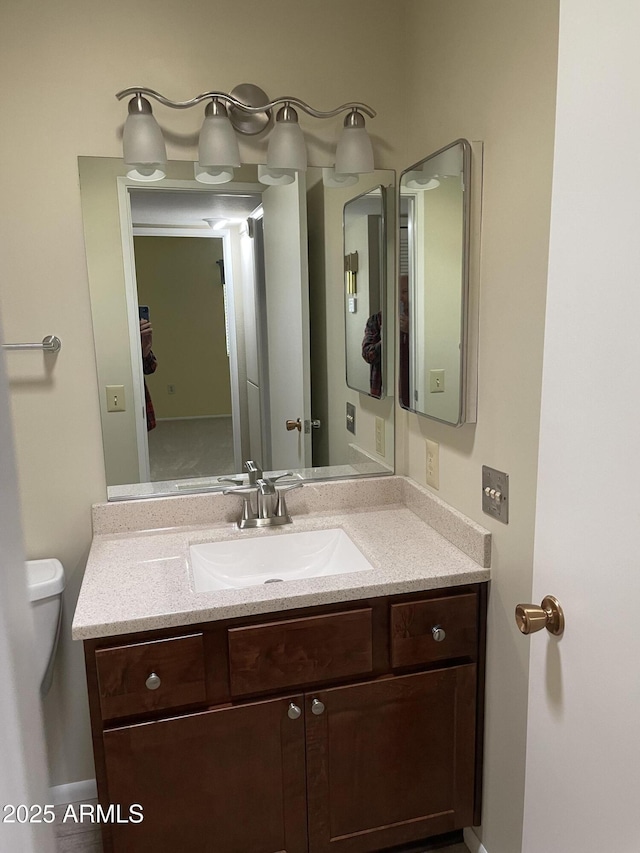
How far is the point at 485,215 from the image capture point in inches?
56.4

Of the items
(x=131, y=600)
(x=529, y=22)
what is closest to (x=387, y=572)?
(x=131, y=600)

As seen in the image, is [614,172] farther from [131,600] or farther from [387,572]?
[131,600]

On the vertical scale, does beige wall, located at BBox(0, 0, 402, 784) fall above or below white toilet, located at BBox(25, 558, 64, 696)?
above

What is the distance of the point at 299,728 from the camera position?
4.84ft

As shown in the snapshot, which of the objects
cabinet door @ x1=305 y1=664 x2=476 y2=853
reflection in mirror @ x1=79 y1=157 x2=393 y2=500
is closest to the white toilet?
reflection in mirror @ x1=79 y1=157 x2=393 y2=500

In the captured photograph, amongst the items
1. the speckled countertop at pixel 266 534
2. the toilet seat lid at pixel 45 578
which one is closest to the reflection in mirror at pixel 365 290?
the speckled countertop at pixel 266 534

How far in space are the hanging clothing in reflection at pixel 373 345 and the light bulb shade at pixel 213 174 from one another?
596 mm

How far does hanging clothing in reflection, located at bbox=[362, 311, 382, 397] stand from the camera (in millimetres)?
1942

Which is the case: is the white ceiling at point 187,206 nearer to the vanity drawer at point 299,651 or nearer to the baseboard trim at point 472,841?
the vanity drawer at point 299,651

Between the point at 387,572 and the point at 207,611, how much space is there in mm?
445

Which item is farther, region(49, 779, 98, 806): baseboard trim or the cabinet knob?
region(49, 779, 98, 806): baseboard trim

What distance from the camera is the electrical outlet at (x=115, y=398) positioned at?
1.77 metres

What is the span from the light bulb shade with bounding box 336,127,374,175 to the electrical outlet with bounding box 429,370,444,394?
24.5 inches

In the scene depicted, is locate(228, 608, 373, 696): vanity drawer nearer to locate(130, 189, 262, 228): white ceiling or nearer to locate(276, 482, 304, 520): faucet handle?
locate(276, 482, 304, 520): faucet handle
